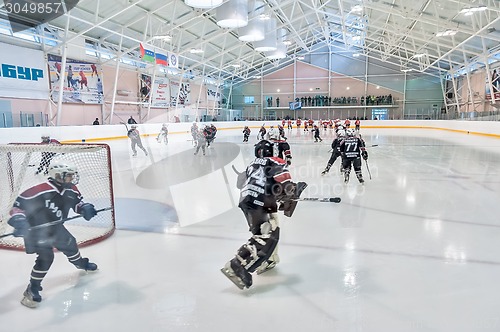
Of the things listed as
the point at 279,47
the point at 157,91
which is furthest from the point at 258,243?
the point at 157,91

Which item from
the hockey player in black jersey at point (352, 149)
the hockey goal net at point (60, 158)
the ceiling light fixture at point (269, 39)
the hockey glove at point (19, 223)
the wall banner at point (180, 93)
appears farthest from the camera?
the wall banner at point (180, 93)

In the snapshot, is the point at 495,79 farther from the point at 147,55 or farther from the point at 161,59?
the point at 147,55

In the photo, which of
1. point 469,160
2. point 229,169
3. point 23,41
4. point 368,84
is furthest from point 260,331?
point 368,84

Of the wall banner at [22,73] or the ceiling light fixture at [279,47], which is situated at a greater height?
the ceiling light fixture at [279,47]

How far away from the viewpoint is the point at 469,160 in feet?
27.8

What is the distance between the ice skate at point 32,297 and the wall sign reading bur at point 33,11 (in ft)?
41.3

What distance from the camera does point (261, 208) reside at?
2.34 m

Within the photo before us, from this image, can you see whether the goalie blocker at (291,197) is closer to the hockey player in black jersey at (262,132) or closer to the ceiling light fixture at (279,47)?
the hockey player in black jersey at (262,132)

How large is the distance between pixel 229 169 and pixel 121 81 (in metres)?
14.1

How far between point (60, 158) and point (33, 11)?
12.4 m

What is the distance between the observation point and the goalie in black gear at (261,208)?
2.30m

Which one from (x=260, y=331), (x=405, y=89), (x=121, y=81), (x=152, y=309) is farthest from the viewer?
(x=405, y=89)

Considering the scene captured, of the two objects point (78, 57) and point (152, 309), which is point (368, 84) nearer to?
point (78, 57)

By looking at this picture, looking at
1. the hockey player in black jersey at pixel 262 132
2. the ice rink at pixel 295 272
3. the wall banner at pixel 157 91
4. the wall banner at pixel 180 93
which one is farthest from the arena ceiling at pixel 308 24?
the ice rink at pixel 295 272
